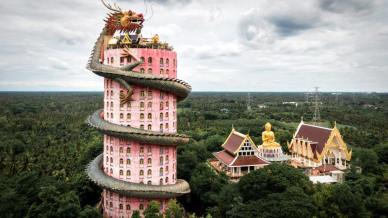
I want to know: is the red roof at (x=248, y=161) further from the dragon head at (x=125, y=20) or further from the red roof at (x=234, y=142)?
the dragon head at (x=125, y=20)

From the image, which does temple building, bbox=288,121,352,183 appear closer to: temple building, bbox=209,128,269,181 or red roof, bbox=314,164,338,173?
red roof, bbox=314,164,338,173

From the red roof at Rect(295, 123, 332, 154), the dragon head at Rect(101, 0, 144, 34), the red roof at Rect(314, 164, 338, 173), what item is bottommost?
the red roof at Rect(314, 164, 338, 173)

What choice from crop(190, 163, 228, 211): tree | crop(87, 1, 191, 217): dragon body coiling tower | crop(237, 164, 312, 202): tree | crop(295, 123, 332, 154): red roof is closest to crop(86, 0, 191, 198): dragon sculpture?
crop(87, 1, 191, 217): dragon body coiling tower

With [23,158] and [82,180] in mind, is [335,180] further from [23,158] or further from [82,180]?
[23,158]

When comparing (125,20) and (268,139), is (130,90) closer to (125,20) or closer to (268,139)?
(125,20)

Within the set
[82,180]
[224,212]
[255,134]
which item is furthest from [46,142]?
[224,212]

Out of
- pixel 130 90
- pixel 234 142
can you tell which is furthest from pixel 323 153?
pixel 130 90
